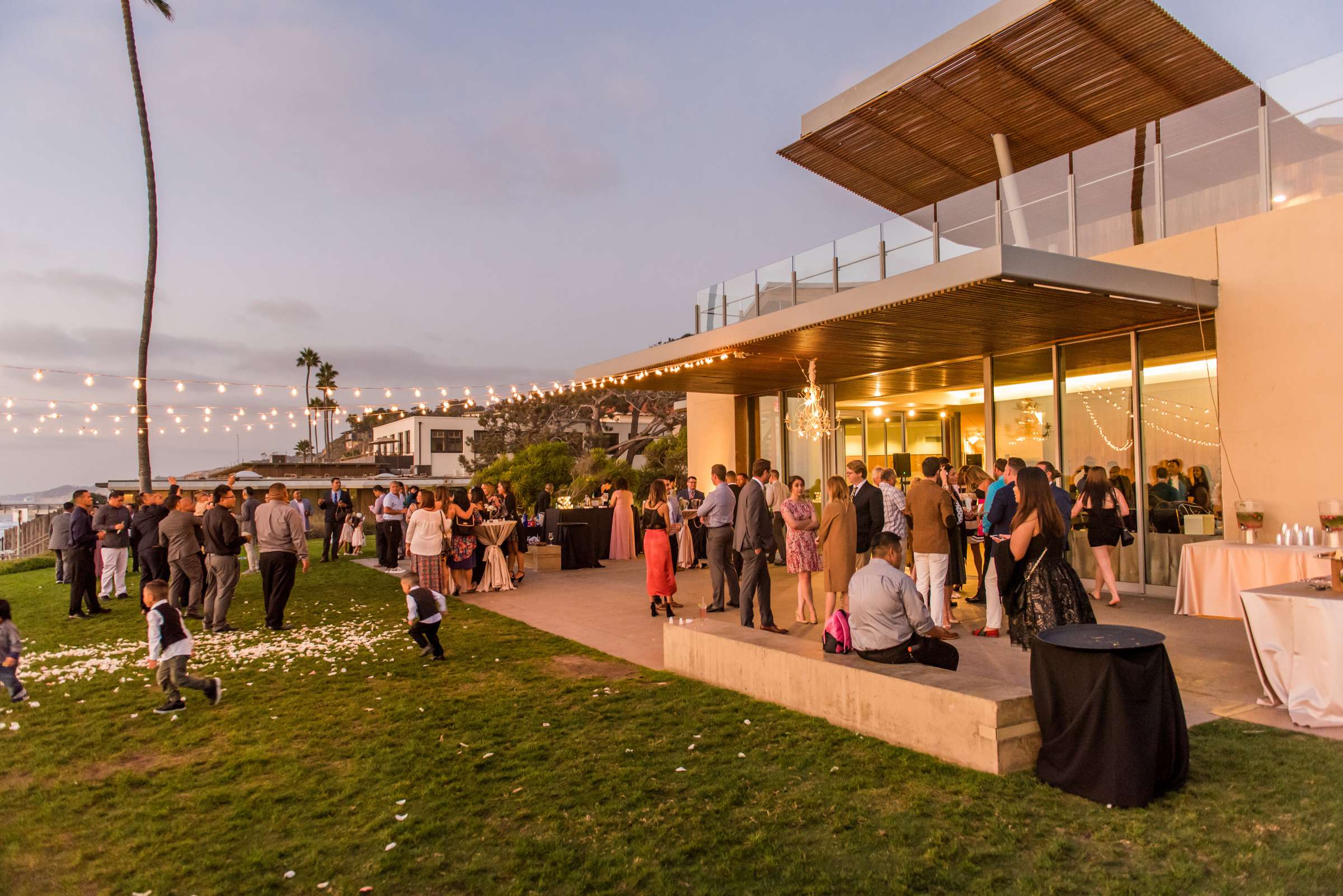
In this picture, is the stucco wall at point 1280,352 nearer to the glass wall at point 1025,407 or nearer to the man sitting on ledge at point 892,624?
the glass wall at point 1025,407

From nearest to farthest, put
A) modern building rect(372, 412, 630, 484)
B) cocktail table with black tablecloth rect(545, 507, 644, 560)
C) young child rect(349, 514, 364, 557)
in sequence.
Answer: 1. cocktail table with black tablecloth rect(545, 507, 644, 560)
2. young child rect(349, 514, 364, 557)
3. modern building rect(372, 412, 630, 484)

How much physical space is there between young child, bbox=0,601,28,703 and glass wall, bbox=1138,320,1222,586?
11262mm

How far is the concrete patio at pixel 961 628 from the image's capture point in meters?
5.42

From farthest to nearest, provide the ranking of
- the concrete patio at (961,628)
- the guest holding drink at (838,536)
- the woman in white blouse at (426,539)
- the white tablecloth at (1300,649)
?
1. the woman in white blouse at (426,539)
2. the guest holding drink at (838,536)
3. the concrete patio at (961,628)
4. the white tablecloth at (1300,649)

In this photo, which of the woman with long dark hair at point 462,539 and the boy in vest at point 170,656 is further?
the woman with long dark hair at point 462,539

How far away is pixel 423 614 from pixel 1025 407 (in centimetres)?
873

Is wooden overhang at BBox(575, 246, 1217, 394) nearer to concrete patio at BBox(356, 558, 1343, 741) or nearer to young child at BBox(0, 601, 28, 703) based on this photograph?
concrete patio at BBox(356, 558, 1343, 741)

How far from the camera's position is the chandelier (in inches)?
579

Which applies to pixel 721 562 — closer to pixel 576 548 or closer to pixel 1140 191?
pixel 576 548

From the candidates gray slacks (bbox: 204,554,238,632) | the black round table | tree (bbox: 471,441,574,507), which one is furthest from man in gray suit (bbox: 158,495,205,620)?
tree (bbox: 471,441,574,507)

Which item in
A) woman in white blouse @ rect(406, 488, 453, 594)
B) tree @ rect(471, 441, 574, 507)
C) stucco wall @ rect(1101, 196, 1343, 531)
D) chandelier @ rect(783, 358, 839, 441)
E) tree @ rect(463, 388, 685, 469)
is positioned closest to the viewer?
stucco wall @ rect(1101, 196, 1343, 531)

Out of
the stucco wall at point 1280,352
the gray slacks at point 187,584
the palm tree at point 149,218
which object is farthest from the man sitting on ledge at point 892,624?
the palm tree at point 149,218

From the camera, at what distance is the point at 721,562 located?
29.8 feet

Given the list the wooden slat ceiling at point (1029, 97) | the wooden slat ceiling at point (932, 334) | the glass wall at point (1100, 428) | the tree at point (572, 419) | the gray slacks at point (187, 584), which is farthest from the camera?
the tree at point (572, 419)
